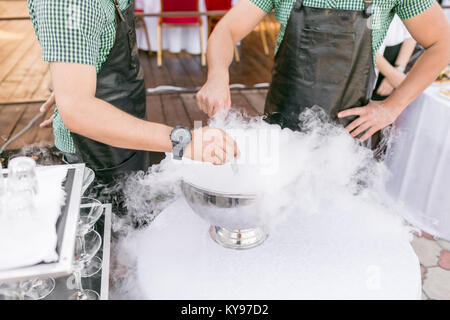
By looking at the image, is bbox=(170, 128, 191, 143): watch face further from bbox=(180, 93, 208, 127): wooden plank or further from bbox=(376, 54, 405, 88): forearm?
bbox=(180, 93, 208, 127): wooden plank

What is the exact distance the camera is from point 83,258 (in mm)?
876

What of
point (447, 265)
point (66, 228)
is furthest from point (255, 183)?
point (447, 265)

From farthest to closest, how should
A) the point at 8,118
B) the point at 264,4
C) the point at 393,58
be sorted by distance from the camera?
the point at 8,118 < the point at 393,58 < the point at 264,4

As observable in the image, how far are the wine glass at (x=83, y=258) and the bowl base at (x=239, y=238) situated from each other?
0.31m

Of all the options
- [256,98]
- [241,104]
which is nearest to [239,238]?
[241,104]

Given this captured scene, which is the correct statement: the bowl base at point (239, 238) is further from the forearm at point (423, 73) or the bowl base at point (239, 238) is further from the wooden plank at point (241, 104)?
the wooden plank at point (241, 104)

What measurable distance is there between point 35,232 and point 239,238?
50 cm

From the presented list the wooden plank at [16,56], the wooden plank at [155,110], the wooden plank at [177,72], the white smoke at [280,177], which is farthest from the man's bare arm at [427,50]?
the wooden plank at [16,56]

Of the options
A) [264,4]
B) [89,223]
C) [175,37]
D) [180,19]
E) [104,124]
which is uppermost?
[264,4]

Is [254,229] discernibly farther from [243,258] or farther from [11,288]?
[11,288]

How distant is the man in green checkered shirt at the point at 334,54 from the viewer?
1.39 metres

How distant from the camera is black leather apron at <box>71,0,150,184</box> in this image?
1257 mm

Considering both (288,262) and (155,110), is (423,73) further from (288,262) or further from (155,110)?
(155,110)

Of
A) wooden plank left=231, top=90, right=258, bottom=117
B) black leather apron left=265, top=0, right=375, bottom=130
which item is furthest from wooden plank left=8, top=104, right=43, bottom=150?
black leather apron left=265, top=0, right=375, bottom=130
